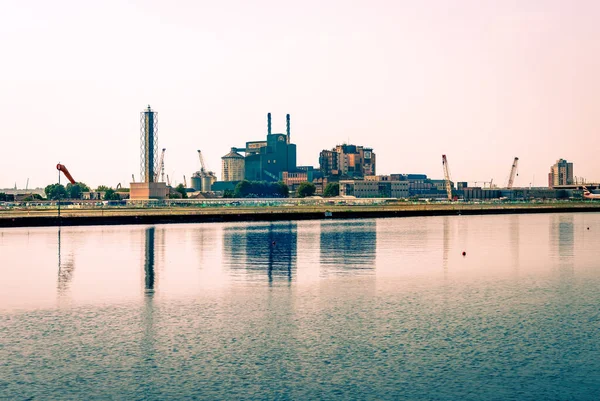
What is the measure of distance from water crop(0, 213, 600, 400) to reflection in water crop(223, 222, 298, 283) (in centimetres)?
63

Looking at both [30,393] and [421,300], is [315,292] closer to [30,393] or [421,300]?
[421,300]

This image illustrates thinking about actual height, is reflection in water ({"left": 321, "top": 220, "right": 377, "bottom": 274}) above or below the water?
above

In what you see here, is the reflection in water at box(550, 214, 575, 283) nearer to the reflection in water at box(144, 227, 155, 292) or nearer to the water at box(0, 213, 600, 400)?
the water at box(0, 213, 600, 400)

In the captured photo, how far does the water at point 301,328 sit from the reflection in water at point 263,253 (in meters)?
0.63

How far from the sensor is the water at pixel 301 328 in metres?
24.7

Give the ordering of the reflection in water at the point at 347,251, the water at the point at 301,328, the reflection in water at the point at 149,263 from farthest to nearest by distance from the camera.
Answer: the reflection in water at the point at 347,251, the reflection in water at the point at 149,263, the water at the point at 301,328

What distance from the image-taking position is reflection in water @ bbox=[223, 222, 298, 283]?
2242 inches

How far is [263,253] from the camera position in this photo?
70.8 meters

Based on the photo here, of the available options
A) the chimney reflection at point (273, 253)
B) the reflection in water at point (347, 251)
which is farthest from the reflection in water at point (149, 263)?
the reflection in water at point (347, 251)

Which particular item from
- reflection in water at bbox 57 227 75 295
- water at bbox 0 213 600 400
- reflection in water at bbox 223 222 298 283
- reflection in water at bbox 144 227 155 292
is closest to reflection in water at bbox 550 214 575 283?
water at bbox 0 213 600 400

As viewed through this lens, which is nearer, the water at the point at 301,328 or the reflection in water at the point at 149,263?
the water at the point at 301,328

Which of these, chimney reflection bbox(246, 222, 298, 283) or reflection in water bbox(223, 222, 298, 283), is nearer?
chimney reflection bbox(246, 222, 298, 283)

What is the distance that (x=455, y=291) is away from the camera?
4500 cm

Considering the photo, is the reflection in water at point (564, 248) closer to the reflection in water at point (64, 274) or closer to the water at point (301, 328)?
the water at point (301, 328)
